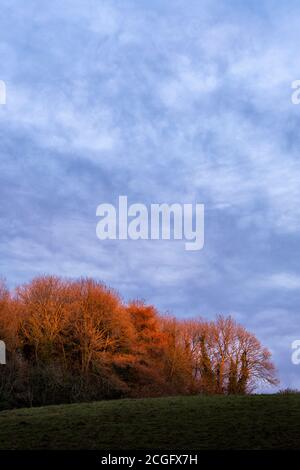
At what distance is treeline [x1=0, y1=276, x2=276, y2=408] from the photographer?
53.7 m

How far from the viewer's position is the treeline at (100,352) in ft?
176

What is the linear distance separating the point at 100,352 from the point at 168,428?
3700cm

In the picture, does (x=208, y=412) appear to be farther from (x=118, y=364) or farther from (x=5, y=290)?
(x=5, y=290)

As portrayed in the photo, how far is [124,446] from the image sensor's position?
18.2 meters

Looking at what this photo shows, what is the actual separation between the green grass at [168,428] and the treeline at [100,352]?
24563mm

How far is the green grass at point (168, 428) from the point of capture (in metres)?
18.6

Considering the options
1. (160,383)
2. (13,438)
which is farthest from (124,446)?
(160,383)

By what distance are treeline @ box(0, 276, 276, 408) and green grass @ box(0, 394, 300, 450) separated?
2456 cm

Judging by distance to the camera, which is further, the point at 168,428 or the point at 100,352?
the point at 100,352

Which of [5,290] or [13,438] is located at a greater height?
[5,290]

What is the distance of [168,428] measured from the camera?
69.2 ft

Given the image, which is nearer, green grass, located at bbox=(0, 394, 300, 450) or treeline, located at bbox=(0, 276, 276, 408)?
green grass, located at bbox=(0, 394, 300, 450)

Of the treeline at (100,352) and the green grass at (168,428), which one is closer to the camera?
the green grass at (168,428)
